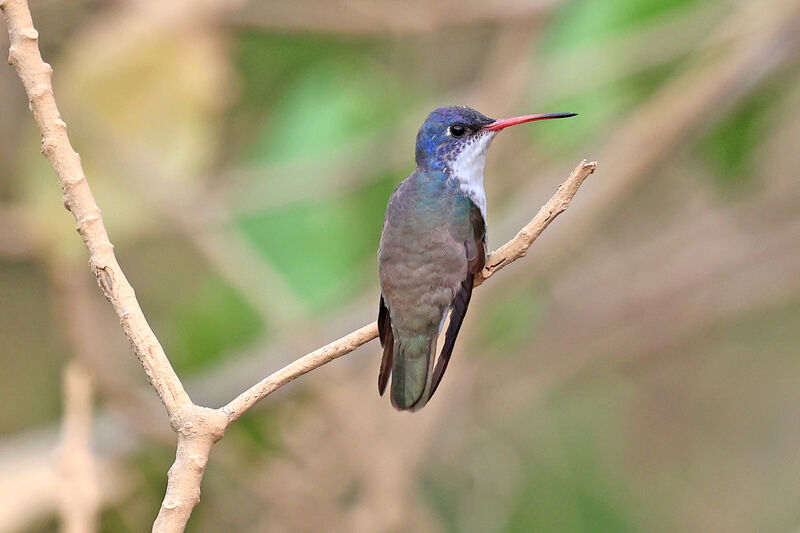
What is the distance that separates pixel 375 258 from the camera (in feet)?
13.6

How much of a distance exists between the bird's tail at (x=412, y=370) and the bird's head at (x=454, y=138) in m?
0.43

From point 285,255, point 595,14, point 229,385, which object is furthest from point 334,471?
point 595,14

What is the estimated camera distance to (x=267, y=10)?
4539 mm

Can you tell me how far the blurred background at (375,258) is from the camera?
374cm

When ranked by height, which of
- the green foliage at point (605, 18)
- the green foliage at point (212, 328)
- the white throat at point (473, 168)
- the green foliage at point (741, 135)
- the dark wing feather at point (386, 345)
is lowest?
the green foliage at point (212, 328)

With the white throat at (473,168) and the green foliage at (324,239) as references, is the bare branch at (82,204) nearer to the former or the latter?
the white throat at (473,168)

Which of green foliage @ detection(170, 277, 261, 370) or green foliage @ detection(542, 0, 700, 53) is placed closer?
green foliage @ detection(542, 0, 700, 53)

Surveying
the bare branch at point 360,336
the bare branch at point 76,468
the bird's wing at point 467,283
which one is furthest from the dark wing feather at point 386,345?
the bare branch at point 76,468

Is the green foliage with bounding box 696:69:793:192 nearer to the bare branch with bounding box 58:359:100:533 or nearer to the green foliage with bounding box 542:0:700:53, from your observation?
the green foliage with bounding box 542:0:700:53

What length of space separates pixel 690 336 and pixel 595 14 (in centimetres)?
205

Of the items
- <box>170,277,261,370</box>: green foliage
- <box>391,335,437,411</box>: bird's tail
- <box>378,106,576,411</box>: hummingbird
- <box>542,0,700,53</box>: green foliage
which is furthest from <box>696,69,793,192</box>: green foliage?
<box>391,335,437,411</box>: bird's tail

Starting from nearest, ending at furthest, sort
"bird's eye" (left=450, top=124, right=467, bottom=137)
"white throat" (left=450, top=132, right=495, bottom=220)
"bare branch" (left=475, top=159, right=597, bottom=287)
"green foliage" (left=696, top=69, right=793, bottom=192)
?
"bare branch" (left=475, top=159, right=597, bottom=287) < "white throat" (left=450, top=132, right=495, bottom=220) < "bird's eye" (left=450, top=124, right=467, bottom=137) < "green foliage" (left=696, top=69, right=793, bottom=192)

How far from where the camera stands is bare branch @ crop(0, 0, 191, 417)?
128cm

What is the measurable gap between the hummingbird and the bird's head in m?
0.11
